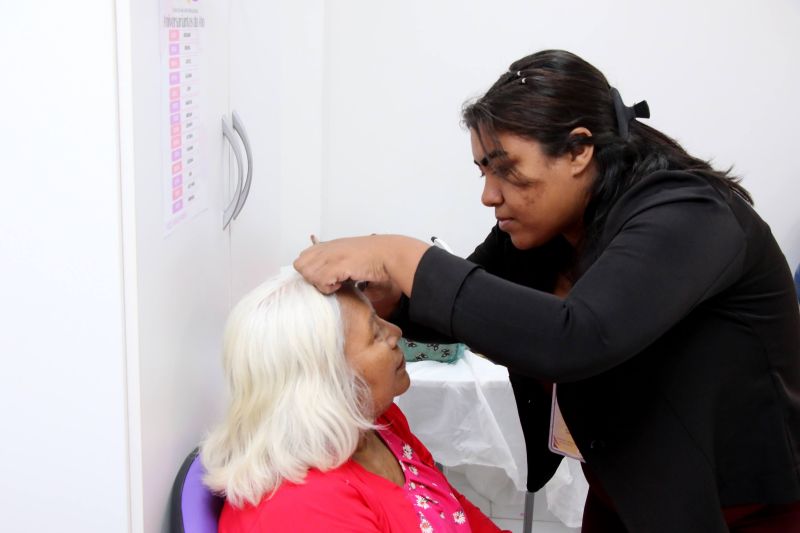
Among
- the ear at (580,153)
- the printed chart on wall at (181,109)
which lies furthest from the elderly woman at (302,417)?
the ear at (580,153)

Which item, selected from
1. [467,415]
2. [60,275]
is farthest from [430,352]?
[60,275]

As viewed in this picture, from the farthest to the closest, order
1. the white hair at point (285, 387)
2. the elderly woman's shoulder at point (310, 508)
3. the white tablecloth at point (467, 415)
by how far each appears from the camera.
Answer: the white tablecloth at point (467, 415) → the white hair at point (285, 387) → the elderly woman's shoulder at point (310, 508)

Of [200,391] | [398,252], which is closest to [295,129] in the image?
[200,391]

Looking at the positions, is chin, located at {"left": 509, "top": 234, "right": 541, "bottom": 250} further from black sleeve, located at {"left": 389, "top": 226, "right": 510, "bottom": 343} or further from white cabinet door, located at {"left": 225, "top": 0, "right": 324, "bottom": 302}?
white cabinet door, located at {"left": 225, "top": 0, "right": 324, "bottom": 302}

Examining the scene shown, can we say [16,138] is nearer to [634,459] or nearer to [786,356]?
[634,459]

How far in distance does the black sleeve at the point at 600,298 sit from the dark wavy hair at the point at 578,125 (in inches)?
6.3

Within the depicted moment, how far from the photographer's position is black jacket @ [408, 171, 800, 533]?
1096 mm

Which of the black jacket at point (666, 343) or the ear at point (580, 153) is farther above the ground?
the ear at point (580, 153)

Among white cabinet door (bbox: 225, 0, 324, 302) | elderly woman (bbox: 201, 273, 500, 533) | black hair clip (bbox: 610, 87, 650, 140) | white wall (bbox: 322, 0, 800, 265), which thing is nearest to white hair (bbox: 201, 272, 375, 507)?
elderly woman (bbox: 201, 273, 500, 533)

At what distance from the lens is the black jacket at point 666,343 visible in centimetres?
110

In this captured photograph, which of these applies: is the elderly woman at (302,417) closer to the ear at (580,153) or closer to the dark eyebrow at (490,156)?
the dark eyebrow at (490,156)

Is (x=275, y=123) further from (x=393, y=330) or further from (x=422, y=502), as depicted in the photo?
(x=422, y=502)

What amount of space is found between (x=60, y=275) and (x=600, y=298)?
2.26 ft

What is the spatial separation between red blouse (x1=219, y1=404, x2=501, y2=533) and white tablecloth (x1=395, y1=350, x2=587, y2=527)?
44.2 inches
